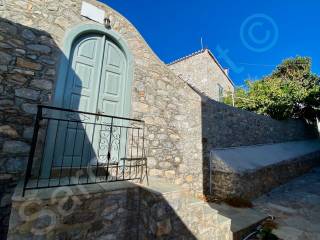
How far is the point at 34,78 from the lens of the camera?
3.44 m

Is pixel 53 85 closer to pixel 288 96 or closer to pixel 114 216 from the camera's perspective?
pixel 114 216

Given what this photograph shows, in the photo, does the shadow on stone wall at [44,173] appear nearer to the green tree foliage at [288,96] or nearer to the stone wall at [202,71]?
the stone wall at [202,71]

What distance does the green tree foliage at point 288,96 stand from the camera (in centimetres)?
1184

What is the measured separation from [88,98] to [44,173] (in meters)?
1.61

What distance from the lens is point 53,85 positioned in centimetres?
362

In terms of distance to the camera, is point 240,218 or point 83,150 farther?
point 240,218

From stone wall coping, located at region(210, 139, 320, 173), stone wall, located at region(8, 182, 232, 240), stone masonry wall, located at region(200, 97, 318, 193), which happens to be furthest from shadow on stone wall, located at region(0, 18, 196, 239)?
stone wall coping, located at region(210, 139, 320, 173)

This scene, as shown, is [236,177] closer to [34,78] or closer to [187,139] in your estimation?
[187,139]

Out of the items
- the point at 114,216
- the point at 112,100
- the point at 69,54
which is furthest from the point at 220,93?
the point at 114,216

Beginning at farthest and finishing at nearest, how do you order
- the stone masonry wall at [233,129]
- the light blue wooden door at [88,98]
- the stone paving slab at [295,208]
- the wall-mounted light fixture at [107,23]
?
the stone masonry wall at [233,129] < the wall-mounted light fixture at [107,23] < the stone paving slab at [295,208] < the light blue wooden door at [88,98]

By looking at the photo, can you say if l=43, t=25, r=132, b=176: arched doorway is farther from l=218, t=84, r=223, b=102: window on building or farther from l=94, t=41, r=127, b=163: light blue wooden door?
l=218, t=84, r=223, b=102: window on building

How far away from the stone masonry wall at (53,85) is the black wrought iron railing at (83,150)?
0.22m

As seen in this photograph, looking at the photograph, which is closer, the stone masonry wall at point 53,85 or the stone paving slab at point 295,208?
the stone masonry wall at point 53,85

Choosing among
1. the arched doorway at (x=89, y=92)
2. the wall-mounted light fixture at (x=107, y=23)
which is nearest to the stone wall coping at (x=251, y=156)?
the arched doorway at (x=89, y=92)
